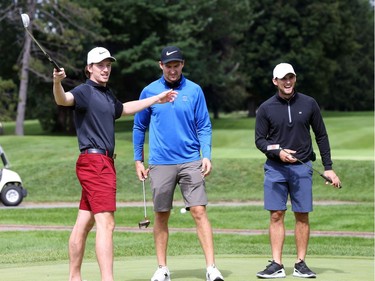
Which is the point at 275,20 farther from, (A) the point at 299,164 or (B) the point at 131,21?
(A) the point at 299,164

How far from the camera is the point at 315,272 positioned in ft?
30.3

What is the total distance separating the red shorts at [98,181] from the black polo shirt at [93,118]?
119mm

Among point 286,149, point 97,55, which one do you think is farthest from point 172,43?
point 97,55

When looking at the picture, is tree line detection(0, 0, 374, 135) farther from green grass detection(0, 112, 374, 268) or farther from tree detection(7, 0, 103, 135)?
green grass detection(0, 112, 374, 268)

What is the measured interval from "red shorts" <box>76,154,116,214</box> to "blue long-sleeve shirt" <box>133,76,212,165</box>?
0.91 meters

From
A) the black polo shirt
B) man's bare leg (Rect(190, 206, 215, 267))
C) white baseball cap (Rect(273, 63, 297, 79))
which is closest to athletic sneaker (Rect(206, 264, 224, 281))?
man's bare leg (Rect(190, 206, 215, 267))

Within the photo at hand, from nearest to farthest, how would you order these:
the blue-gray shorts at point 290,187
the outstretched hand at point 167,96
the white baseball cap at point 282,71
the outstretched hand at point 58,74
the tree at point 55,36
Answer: the outstretched hand at point 58,74 < the outstretched hand at point 167,96 < the white baseball cap at point 282,71 < the blue-gray shorts at point 290,187 < the tree at point 55,36

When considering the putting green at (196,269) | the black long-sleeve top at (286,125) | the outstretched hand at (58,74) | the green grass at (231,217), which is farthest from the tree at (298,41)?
the outstretched hand at (58,74)

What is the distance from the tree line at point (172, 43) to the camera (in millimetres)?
48250

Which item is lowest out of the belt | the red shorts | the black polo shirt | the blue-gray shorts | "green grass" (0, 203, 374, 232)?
"green grass" (0, 203, 374, 232)

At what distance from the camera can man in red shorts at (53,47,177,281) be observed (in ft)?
25.7

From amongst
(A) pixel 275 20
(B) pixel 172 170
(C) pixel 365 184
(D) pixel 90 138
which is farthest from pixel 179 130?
(A) pixel 275 20

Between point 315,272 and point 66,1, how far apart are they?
A: 124ft

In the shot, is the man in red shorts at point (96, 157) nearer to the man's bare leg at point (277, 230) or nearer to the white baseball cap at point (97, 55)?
the white baseball cap at point (97, 55)
